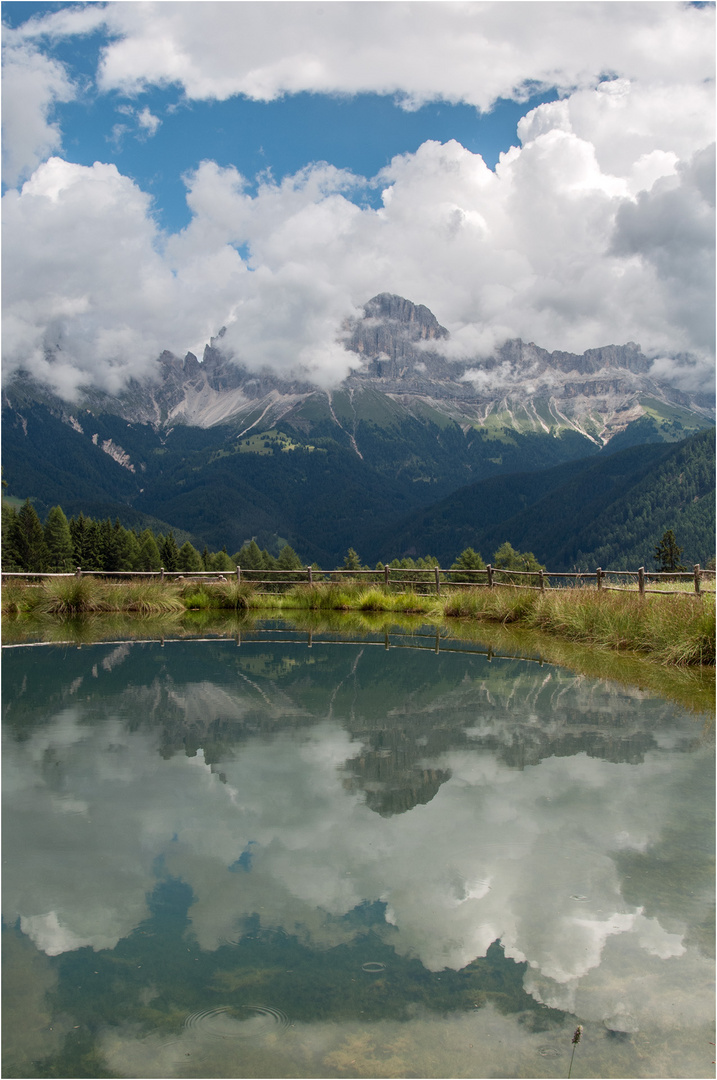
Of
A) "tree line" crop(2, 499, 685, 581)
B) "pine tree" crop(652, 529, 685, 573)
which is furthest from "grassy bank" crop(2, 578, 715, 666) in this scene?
"pine tree" crop(652, 529, 685, 573)

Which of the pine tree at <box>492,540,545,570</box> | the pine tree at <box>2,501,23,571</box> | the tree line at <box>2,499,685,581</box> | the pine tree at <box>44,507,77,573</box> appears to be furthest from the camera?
the pine tree at <box>44,507,77,573</box>

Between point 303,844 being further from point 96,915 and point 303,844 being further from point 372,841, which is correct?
point 96,915

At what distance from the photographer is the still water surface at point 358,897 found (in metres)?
3.16

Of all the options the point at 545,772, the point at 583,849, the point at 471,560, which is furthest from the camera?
the point at 471,560

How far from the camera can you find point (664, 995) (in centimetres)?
347

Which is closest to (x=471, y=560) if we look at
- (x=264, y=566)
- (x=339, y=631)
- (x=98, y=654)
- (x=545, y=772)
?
(x=264, y=566)

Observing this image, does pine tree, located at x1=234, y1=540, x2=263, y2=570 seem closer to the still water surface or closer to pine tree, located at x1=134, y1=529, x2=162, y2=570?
pine tree, located at x1=134, y1=529, x2=162, y2=570

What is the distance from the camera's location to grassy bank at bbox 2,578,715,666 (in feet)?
41.2

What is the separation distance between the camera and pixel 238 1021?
326 centimetres

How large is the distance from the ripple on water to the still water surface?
12 millimetres

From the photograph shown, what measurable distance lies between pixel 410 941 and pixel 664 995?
1.30m

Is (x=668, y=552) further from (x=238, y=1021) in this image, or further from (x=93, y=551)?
(x=238, y=1021)

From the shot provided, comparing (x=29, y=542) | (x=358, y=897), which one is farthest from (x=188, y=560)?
(x=358, y=897)

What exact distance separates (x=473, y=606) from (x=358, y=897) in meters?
17.4
